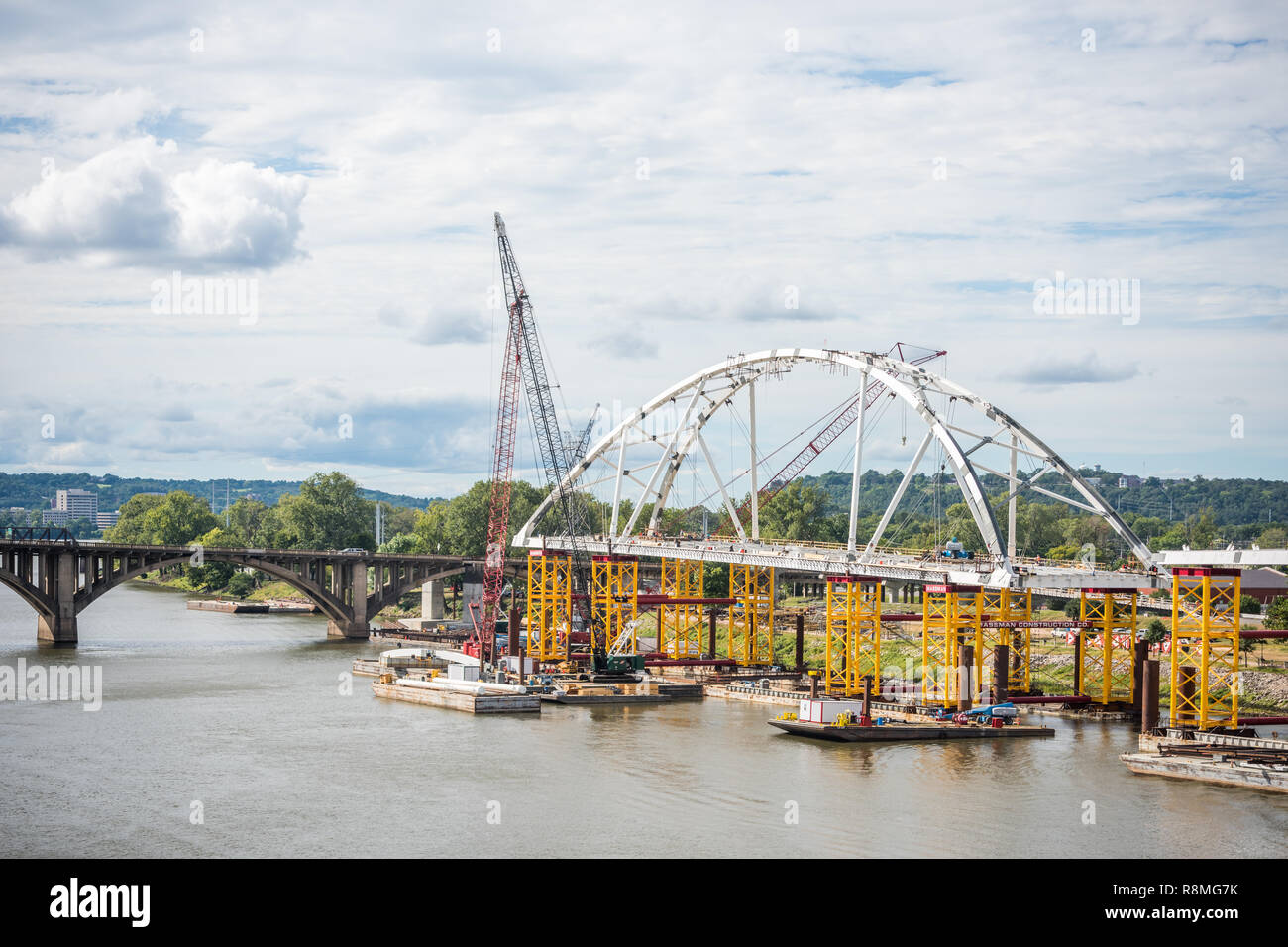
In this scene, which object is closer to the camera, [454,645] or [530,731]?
[530,731]

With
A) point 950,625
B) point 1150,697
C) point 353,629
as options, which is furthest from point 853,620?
point 353,629

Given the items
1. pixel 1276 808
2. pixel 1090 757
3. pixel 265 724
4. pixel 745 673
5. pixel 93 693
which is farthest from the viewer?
pixel 745 673

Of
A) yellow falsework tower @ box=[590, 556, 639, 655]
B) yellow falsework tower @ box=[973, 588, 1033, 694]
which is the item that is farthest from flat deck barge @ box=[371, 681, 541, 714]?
yellow falsework tower @ box=[973, 588, 1033, 694]

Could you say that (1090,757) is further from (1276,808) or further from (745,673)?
(745,673)

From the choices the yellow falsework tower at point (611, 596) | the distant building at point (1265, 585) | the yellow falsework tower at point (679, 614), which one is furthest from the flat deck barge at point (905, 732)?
the distant building at point (1265, 585)

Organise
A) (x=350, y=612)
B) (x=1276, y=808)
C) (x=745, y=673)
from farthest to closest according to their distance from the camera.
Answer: (x=350, y=612) < (x=745, y=673) < (x=1276, y=808)

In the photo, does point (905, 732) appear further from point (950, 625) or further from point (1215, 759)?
point (1215, 759)

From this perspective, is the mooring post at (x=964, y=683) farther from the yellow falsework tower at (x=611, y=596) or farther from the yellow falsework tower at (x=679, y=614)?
the yellow falsework tower at (x=611, y=596)

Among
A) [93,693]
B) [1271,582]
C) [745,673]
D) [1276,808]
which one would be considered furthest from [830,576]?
[1271,582]
